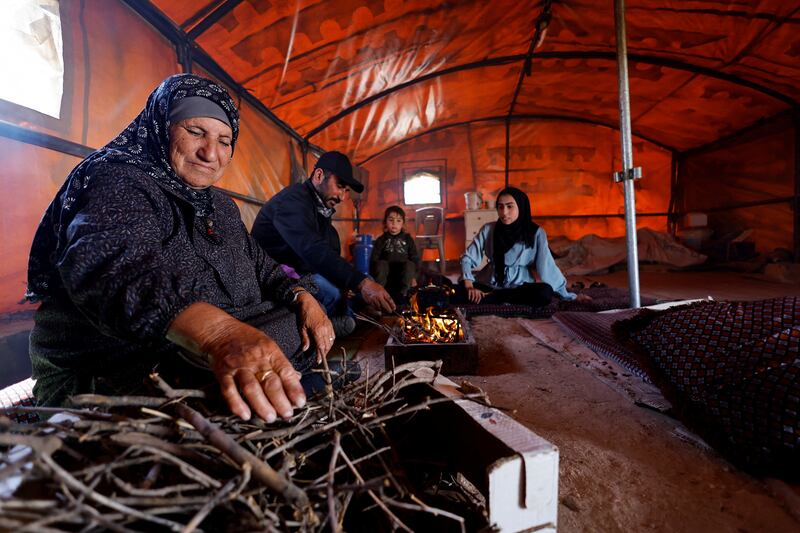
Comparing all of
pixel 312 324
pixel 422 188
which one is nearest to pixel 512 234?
pixel 312 324

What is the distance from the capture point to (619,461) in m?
1.47

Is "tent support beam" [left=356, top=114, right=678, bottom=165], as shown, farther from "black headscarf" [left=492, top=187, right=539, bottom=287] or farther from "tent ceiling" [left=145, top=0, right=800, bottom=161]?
"black headscarf" [left=492, top=187, right=539, bottom=287]

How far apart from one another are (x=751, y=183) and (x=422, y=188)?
25.0ft

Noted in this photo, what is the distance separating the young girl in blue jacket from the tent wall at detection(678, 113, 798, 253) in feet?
22.0

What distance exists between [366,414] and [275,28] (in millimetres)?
4355

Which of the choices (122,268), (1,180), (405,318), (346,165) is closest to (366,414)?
(122,268)

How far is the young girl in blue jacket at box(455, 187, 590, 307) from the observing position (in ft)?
14.1

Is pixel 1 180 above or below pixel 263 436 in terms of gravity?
above

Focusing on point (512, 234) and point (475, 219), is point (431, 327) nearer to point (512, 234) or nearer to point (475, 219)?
point (512, 234)

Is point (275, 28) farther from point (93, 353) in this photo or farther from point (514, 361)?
point (514, 361)

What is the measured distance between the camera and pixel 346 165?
3.61 meters

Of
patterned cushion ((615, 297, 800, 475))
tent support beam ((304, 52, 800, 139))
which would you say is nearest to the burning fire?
patterned cushion ((615, 297, 800, 475))

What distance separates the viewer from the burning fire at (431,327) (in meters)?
2.61

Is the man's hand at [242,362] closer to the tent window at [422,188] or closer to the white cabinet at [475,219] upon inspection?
the white cabinet at [475,219]
